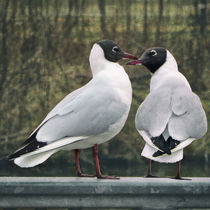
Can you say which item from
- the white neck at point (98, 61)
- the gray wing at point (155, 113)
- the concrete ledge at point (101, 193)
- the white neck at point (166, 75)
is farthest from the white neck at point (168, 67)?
the concrete ledge at point (101, 193)

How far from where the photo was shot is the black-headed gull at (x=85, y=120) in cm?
197

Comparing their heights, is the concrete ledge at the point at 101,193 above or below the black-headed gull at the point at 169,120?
below

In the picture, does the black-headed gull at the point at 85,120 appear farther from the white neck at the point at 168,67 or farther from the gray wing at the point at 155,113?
the white neck at the point at 168,67

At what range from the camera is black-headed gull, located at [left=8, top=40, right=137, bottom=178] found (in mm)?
1968

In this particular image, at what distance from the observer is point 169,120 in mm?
2076

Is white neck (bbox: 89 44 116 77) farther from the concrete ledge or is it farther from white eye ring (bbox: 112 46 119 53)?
the concrete ledge

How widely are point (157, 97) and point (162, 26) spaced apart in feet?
8.24

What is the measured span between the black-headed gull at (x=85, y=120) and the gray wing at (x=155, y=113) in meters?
0.10

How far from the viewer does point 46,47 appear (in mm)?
4562

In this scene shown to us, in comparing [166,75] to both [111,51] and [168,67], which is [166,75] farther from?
[111,51]

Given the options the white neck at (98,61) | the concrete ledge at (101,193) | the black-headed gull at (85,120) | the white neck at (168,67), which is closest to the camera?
the concrete ledge at (101,193)

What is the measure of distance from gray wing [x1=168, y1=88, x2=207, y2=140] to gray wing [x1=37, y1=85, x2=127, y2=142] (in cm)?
20

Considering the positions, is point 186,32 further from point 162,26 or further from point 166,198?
point 166,198

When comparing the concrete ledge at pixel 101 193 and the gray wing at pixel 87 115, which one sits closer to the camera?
the concrete ledge at pixel 101 193
